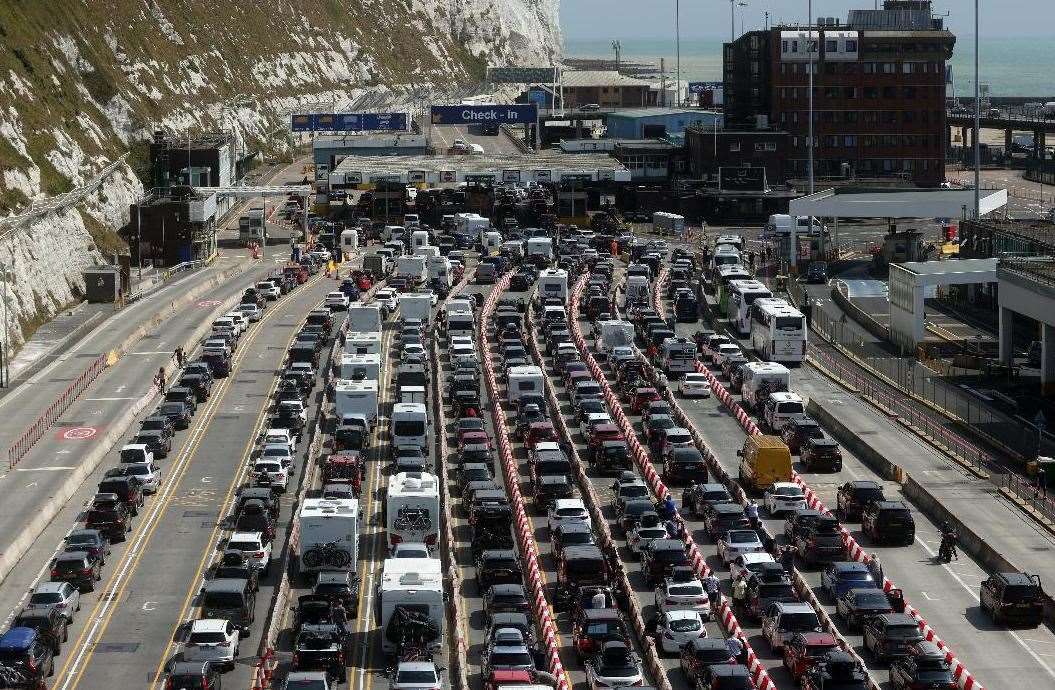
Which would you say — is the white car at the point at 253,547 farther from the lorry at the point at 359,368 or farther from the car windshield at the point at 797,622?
the lorry at the point at 359,368

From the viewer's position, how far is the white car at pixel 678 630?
1815 inches

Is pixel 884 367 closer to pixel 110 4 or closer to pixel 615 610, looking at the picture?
pixel 615 610

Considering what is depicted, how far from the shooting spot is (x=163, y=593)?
5256cm

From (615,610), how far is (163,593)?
42.7 feet

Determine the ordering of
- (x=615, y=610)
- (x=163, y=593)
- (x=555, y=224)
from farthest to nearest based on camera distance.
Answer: (x=555, y=224), (x=163, y=593), (x=615, y=610)

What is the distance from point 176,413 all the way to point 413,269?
4104 cm

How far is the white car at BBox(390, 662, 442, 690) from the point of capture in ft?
137

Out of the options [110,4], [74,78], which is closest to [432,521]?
[74,78]

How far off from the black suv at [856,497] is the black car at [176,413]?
88.0ft

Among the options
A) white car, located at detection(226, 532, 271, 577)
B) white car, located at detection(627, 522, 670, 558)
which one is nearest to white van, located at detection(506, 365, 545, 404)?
white car, located at detection(627, 522, 670, 558)

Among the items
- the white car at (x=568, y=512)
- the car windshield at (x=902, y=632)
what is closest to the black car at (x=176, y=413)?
the white car at (x=568, y=512)

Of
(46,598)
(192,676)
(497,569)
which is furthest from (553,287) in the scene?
(192,676)

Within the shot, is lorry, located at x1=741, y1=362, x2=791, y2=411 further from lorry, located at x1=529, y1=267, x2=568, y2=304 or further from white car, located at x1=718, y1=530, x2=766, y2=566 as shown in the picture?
lorry, located at x1=529, y1=267, x2=568, y2=304

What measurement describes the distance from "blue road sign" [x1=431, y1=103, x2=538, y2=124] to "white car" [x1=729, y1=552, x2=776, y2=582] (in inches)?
5098
